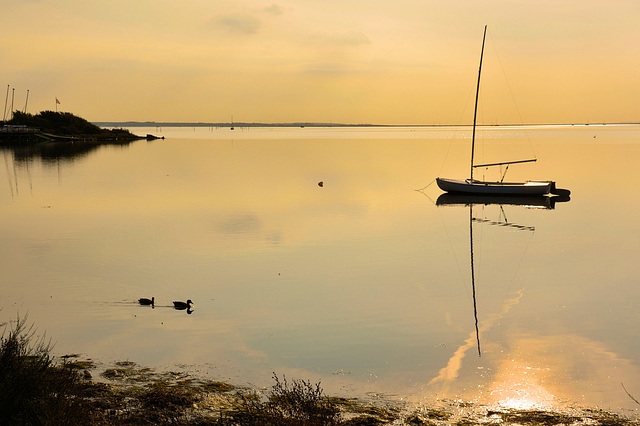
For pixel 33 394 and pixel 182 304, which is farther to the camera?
pixel 182 304

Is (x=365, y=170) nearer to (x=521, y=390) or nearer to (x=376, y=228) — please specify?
(x=376, y=228)

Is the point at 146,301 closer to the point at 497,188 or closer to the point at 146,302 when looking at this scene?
the point at 146,302

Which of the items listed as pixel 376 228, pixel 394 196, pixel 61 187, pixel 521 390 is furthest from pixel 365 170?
pixel 521 390

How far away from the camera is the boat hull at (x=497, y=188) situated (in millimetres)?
61969

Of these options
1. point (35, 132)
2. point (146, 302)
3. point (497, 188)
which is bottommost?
point (146, 302)

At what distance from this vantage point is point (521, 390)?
50.0ft

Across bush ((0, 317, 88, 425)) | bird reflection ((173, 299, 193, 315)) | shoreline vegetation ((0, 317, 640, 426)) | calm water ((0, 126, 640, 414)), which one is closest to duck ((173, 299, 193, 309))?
bird reflection ((173, 299, 193, 315))

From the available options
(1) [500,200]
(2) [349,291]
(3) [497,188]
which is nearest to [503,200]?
(1) [500,200]

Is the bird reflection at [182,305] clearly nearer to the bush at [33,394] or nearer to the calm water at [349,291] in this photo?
the calm water at [349,291]

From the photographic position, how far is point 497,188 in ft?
202

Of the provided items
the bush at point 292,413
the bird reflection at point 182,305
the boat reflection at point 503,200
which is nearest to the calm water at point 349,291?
the bird reflection at point 182,305

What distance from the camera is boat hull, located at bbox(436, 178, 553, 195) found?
203 ft

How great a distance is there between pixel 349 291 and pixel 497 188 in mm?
40547

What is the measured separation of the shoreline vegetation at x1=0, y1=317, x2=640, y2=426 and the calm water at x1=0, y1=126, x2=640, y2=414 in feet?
2.70
